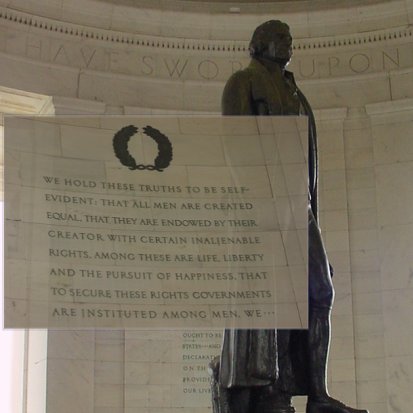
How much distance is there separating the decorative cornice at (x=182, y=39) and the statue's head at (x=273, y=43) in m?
6.32

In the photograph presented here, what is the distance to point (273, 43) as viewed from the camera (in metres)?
6.93

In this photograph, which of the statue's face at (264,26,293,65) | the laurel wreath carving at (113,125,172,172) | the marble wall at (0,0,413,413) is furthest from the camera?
Result: the marble wall at (0,0,413,413)

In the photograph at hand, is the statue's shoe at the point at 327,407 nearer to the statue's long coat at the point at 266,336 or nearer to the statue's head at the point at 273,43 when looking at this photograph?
the statue's long coat at the point at 266,336

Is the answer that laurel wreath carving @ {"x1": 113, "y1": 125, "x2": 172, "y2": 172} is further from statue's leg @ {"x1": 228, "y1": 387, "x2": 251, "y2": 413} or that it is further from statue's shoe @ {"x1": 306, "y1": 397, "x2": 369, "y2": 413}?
statue's shoe @ {"x1": 306, "y1": 397, "x2": 369, "y2": 413}

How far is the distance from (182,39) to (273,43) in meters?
6.51

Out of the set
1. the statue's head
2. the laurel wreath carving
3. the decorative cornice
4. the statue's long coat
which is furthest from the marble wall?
the laurel wreath carving

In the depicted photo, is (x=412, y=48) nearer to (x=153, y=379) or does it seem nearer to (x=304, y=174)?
(x=153, y=379)

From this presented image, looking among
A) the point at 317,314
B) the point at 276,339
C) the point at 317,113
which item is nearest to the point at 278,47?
the point at 317,314

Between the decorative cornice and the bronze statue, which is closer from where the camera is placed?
the bronze statue

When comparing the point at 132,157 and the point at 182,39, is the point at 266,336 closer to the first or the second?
the point at 132,157

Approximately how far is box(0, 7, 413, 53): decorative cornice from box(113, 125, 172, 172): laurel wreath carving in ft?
22.4

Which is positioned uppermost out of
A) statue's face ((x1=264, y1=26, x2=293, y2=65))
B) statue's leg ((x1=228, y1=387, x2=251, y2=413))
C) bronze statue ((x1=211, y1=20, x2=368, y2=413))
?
statue's face ((x1=264, y1=26, x2=293, y2=65))

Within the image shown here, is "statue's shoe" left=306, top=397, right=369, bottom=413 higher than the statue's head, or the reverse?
the statue's head

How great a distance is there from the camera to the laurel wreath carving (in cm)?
620
